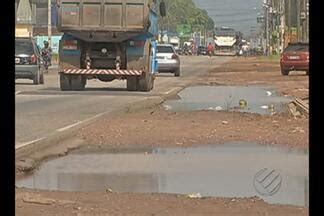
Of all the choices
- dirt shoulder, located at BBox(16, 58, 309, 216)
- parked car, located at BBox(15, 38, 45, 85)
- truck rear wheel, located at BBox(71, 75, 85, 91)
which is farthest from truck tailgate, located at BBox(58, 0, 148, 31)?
parked car, located at BBox(15, 38, 45, 85)

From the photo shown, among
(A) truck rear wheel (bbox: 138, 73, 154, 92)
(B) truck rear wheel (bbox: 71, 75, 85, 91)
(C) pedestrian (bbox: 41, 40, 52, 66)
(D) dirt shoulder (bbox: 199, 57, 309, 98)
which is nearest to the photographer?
(A) truck rear wheel (bbox: 138, 73, 154, 92)

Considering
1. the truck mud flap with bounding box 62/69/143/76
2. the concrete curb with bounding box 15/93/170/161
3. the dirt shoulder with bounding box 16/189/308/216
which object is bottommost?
the dirt shoulder with bounding box 16/189/308/216

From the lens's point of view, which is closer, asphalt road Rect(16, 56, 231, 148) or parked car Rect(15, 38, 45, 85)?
asphalt road Rect(16, 56, 231, 148)

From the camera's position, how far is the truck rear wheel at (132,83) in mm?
29288

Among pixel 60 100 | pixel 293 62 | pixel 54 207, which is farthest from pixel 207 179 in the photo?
pixel 293 62

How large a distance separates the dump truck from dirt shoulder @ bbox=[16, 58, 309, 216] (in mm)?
5752

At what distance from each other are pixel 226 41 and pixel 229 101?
336ft

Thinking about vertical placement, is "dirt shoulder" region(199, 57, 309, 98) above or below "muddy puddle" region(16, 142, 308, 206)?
above

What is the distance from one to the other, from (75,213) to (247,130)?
8542mm

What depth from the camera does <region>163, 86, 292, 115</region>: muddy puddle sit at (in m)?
22.3

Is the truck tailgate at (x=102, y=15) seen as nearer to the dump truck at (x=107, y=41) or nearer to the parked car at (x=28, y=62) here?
the dump truck at (x=107, y=41)

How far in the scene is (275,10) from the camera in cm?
12606

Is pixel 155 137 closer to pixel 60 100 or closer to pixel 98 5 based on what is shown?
pixel 60 100

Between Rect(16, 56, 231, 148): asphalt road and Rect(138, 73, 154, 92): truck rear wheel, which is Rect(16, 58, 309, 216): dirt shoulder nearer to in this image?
Rect(16, 56, 231, 148): asphalt road
